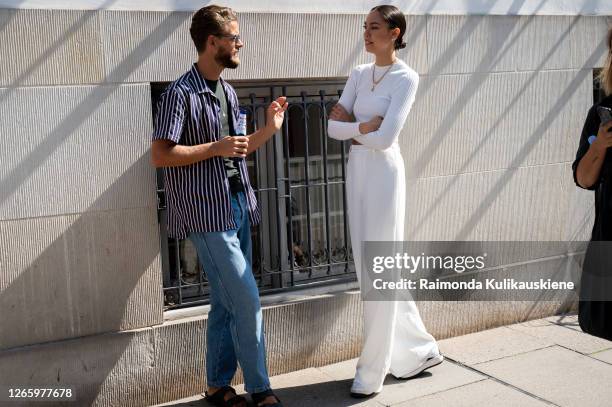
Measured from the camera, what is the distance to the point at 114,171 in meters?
4.30

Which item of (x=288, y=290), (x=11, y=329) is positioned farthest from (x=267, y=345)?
(x=11, y=329)

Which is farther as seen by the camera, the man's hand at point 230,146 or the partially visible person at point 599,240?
the man's hand at point 230,146

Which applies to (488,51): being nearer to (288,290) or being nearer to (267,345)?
(288,290)

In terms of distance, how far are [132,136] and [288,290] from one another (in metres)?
1.37

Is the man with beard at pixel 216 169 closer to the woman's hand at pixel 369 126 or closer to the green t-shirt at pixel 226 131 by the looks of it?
the green t-shirt at pixel 226 131

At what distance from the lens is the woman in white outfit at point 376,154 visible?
4.30 metres

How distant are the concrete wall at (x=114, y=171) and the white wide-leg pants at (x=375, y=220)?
57 cm

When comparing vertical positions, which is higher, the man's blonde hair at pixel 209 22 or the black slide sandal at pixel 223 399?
the man's blonde hair at pixel 209 22

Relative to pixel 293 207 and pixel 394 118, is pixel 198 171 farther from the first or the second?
pixel 293 207

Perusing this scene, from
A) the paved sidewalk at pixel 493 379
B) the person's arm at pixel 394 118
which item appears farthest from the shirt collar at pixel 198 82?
the paved sidewalk at pixel 493 379

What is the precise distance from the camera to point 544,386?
462cm

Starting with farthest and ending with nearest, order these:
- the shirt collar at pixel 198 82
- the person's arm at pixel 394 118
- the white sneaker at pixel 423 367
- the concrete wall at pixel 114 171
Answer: the white sneaker at pixel 423 367, the person's arm at pixel 394 118, the concrete wall at pixel 114 171, the shirt collar at pixel 198 82

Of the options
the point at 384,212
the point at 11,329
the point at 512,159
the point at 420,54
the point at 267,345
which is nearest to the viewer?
the point at 11,329

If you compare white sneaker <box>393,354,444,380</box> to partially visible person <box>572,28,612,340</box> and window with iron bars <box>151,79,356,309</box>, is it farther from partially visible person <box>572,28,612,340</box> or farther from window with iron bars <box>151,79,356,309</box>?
partially visible person <box>572,28,612,340</box>
